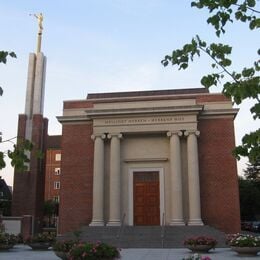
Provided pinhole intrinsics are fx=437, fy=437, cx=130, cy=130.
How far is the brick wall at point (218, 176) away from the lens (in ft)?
91.8

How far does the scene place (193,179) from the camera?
27703 millimetres

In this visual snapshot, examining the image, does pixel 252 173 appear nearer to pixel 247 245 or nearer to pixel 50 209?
pixel 50 209

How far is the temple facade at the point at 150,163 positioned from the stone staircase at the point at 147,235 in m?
1.50

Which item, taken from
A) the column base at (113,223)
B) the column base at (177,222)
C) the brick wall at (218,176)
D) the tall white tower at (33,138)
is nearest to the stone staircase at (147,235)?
the column base at (177,222)

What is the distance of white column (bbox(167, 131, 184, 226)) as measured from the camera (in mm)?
27250

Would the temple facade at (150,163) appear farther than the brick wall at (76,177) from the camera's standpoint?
No

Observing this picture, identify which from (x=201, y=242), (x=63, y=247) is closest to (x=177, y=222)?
(x=201, y=242)

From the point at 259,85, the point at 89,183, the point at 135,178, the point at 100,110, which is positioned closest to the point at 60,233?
the point at 89,183

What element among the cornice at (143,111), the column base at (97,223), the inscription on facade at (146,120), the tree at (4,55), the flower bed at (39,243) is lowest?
the flower bed at (39,243)

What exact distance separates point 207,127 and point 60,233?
12187mm

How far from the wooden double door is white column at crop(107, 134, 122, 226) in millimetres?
1572

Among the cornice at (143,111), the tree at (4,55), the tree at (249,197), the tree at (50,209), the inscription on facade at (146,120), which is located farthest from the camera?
the tree at (50,209)

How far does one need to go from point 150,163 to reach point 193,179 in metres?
3.47

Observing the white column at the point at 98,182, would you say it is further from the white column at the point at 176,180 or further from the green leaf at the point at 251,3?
the green leaf at the point at 251,3
